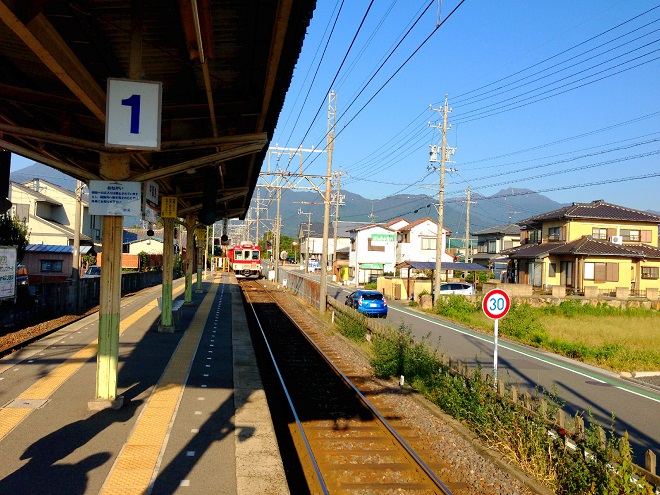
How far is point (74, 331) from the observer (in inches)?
607

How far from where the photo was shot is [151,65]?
8.30m

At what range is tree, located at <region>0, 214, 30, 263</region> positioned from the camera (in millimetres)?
26859

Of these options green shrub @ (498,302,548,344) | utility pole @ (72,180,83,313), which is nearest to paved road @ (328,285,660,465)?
green shrub @ (498,302,548,344)

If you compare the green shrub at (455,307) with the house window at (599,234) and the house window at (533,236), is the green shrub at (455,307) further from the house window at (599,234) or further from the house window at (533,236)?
the house window at (533,236)

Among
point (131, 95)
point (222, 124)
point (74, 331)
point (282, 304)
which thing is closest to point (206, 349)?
point (74, 331)

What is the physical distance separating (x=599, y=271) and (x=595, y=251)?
5.87ft

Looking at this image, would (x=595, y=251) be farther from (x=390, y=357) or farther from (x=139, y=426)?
(x=139, y=426)

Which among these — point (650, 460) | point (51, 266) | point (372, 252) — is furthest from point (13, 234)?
point (372, 252)

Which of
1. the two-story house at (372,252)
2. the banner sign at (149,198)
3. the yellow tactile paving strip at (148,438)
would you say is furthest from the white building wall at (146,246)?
the banner sign at (149,198)

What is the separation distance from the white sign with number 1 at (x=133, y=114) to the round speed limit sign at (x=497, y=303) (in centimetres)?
569

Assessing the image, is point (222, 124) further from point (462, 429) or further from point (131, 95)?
point (462, 429)

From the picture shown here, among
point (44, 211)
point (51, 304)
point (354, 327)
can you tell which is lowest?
point (354, 327)

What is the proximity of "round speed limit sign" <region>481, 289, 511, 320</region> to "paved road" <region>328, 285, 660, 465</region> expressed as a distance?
1061 mm

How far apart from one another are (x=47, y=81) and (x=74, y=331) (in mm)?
8800
